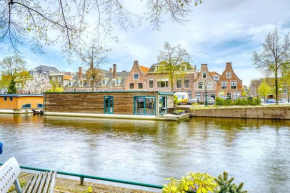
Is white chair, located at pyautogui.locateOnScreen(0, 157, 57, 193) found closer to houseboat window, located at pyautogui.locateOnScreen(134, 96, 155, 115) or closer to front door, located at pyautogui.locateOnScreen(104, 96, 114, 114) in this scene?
houseboat window, located at pyautogui.locateOnScreen(134, 96, 155, 115)

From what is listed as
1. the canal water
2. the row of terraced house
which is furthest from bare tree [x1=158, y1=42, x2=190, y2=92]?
the canal water

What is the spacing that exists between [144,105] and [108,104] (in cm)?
468

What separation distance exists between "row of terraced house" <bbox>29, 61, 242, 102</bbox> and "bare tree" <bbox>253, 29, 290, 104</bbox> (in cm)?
1271

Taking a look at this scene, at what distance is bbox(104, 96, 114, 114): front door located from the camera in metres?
25.9

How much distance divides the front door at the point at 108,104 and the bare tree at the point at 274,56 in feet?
64.0

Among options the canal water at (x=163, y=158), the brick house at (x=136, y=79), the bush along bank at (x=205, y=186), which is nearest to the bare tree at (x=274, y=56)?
the canal water at (x=163, y=158)

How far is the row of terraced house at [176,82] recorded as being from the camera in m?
44.6

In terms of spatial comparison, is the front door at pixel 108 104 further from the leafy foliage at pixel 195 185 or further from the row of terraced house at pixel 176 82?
the leafy foliage at pixel 195 185

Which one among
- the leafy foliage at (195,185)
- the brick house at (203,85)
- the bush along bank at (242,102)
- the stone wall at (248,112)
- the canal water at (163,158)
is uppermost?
the brick house at (203,85)

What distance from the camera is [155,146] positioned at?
1016 cm

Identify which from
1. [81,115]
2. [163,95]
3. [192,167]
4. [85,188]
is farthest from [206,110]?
[85,188]

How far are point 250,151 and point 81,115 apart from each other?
21704mm

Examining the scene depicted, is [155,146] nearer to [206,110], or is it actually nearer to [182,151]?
[182,151]

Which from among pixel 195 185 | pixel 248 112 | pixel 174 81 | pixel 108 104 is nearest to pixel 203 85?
pixel 174 81
